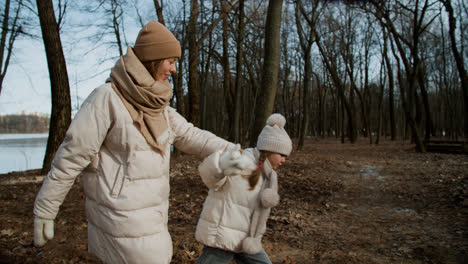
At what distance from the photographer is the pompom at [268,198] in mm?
2092

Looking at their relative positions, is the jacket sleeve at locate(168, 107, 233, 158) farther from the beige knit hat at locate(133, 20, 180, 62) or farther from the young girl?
the beige knit hat at locate(133, 20, 180, 62)

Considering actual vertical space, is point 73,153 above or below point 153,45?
below

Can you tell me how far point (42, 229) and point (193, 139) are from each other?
101 centimetres

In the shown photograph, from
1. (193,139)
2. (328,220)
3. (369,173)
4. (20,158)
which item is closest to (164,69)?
(193,139)

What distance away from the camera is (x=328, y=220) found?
5258 millimetres

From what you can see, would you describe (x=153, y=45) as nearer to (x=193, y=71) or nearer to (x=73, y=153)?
(x=73, y=153)

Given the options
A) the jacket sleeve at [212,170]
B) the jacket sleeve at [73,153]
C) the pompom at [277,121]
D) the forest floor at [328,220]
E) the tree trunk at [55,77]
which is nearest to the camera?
the jacket sleeve at [73,153]

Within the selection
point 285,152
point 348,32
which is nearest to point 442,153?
point 348,32

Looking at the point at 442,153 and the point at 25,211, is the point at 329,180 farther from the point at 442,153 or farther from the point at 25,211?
the point at 442,153

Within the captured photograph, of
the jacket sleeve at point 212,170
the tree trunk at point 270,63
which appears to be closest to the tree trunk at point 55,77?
the tree trunk at point 270,63

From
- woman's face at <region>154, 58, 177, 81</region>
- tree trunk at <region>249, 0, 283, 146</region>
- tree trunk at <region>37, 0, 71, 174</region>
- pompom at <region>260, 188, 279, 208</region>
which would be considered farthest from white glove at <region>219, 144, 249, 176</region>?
tree trunk at <region>37, 0, 71, 174</region>

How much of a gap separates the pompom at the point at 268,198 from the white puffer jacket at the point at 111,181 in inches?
26.9

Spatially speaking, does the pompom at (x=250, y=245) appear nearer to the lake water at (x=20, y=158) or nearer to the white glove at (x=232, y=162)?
the white glove at (x=232, y=162)

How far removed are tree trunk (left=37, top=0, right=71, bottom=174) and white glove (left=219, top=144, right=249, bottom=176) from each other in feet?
24.0
